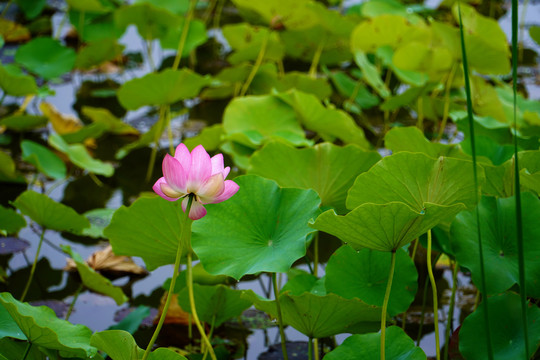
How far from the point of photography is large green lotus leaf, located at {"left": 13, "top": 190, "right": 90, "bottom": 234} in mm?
1111

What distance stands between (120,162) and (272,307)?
1.09 meters

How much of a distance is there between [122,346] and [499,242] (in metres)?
0.50

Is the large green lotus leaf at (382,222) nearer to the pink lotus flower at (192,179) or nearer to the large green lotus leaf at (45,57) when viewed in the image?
the pink lotus flower at (192,179)

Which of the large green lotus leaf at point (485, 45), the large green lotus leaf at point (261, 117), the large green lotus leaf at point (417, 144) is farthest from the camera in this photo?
the large green lotus leaf at point (485, 45)

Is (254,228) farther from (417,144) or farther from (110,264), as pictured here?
(110,264)

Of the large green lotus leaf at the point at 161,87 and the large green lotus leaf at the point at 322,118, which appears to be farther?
the large green lotus leaf at the point at 161,87

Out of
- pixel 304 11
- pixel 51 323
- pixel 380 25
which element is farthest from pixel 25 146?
pixel 380 25

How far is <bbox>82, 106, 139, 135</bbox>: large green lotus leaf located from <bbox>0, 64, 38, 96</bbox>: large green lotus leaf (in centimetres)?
21

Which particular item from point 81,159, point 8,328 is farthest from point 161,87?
point 8,328

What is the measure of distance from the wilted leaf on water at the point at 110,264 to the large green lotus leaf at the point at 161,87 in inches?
16.9

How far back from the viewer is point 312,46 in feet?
6.73

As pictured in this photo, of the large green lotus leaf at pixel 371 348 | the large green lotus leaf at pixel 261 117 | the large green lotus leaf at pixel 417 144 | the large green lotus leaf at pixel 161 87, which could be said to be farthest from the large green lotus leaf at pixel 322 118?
the large green lotus leaf at pixel 371 348

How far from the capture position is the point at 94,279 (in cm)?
106

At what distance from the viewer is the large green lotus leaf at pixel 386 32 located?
186 cm
